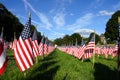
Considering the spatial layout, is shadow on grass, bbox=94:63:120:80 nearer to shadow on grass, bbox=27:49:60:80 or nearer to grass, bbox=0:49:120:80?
grass, bbox=0:49:120:80

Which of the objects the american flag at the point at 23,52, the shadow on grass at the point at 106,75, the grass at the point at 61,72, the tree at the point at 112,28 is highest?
the tree at the point at 112,28

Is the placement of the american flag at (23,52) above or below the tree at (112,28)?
below

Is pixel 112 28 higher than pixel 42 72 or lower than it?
higher

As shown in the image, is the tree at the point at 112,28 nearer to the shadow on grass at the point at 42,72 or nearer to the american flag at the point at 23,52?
the shadow on grass at the point at 42,72

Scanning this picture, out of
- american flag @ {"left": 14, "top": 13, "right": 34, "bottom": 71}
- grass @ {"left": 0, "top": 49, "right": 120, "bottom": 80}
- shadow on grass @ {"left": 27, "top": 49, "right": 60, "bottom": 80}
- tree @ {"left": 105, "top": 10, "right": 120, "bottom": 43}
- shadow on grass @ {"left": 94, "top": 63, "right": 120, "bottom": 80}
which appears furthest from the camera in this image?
tree @ {"left": 105, "top": 10, "right": 120, "bottom": 43}

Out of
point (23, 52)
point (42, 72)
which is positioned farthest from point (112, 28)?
point (23, 52)

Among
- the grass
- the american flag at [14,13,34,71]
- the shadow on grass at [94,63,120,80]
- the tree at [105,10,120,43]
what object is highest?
the tree at [105,10,120,43]

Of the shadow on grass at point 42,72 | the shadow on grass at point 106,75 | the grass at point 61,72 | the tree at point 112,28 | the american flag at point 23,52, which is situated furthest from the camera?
the tree at point 112,28

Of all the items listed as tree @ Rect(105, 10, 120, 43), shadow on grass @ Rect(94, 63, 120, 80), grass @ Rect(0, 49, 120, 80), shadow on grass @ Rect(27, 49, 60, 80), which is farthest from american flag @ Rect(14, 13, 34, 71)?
tree @ Rect(105, 10, 120, 43)

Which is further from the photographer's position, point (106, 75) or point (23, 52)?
point (106, 75)

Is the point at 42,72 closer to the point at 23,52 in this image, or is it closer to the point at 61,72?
the point at 61,72

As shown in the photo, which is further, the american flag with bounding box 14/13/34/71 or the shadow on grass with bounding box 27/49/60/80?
the shadow on grass with bounding box 27/49/60/80

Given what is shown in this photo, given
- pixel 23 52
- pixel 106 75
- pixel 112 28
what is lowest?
pixel 106 75

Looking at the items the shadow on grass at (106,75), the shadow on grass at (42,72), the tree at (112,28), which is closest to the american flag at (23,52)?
the shadow on grass at (42,72)
